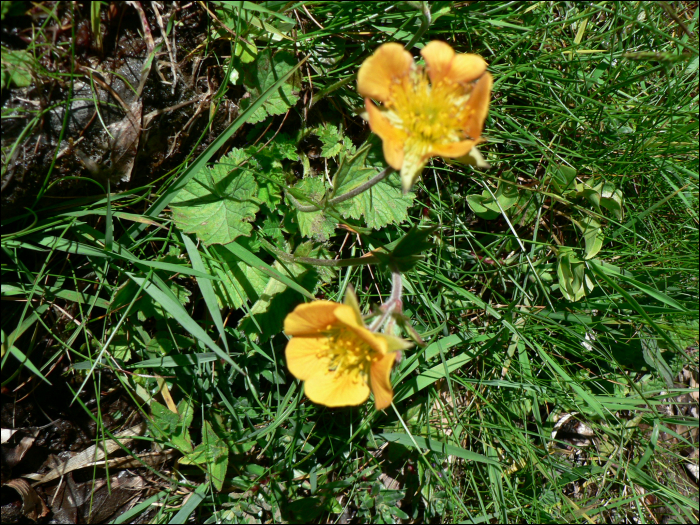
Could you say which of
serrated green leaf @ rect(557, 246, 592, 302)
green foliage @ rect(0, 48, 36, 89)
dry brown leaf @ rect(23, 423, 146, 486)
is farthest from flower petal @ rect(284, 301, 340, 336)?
serrated green leaf @ rect(557, 246, 592, 302)

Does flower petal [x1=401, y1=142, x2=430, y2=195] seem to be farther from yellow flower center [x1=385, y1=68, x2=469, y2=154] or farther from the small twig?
the small twig

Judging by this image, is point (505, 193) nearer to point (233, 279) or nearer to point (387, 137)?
point (387, 137)

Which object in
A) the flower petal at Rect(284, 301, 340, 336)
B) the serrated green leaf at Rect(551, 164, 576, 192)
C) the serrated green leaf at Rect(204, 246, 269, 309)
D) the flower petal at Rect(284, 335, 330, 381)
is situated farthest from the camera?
the serrated green leaf at Rect(551, 164, 576, 192)

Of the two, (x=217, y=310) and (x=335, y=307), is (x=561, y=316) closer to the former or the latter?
(x=335, y=307)

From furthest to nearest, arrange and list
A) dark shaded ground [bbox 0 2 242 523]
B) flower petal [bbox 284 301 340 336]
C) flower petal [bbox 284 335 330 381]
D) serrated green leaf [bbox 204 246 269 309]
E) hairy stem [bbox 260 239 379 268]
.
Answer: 1. serrated green leaf [bbox 204 246 269 309]
2. hairy stem [bbox 260 239 379 268]
3. dark shaded ground [bbox 0 2 242 523]
4. flower petal [bbox 284 335 330 381]
5. flower petal [bbox 284 301 340 336]

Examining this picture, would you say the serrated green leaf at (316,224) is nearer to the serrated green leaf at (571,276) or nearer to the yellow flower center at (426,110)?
the yellow flower center at (426,110)

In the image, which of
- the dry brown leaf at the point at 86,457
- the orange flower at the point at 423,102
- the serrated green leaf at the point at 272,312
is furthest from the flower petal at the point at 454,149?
the dry brown leaf at the point at 86,457

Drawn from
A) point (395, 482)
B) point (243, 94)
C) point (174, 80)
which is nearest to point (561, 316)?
point (395, 482)
